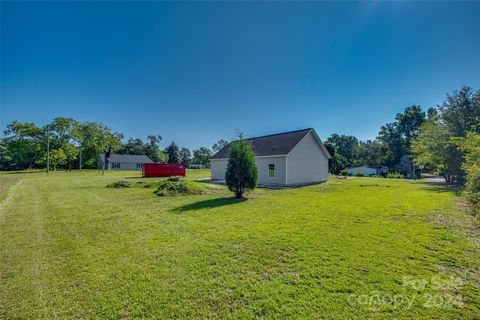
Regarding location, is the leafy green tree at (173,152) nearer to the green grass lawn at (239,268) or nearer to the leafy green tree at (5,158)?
the leafy green tree at (5,158)

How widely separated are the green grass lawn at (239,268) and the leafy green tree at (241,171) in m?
4.04

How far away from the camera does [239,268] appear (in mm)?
3393

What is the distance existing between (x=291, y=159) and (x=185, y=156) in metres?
70.6

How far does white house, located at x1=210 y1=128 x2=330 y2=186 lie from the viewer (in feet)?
56.3

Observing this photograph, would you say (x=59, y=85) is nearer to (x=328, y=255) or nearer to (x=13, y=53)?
(x=13, y=53)

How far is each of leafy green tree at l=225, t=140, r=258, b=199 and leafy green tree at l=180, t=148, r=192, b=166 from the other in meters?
69.9

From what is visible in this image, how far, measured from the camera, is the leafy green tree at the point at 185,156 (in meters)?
78.4

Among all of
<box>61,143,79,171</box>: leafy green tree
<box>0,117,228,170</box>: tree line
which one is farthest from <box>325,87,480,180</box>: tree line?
<box>61,143,79,171</box>: leafy green tree

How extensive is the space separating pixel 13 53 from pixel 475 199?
75.5 feet

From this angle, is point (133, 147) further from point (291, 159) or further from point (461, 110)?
point (461, 110)

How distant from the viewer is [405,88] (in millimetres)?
15125

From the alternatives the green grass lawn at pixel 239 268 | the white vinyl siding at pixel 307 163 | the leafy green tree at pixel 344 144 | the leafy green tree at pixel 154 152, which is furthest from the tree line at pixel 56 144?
the leafy green tree at pixel 344 144

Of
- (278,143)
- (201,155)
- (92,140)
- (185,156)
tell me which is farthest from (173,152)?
(278,143)

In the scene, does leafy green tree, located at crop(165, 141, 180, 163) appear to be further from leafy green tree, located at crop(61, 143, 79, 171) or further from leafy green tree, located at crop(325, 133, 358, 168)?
leafy green tree, located at crop(325, 133, 358, 168)
